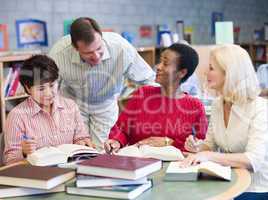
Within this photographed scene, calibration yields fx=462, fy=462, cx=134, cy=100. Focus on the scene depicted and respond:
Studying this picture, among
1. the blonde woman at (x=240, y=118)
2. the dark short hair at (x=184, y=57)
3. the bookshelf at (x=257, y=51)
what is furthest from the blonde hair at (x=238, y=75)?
the bookshelf at (x=257, y=51)

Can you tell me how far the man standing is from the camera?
9.82ft

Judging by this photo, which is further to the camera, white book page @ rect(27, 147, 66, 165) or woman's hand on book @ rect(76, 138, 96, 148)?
woman's hand on book @ rect(76, 138, 96, 148)

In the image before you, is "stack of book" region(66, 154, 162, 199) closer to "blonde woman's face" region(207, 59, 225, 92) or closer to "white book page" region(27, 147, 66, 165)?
"white book page" region(27, 147, 66, 165)

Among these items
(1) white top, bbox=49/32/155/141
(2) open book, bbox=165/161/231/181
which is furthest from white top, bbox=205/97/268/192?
(1) white top, bbox=49/32/155/141

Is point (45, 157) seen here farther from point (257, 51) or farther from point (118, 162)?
point (257, 51)


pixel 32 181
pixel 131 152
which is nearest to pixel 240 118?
pixel 131 152

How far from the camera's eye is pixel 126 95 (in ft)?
16.0

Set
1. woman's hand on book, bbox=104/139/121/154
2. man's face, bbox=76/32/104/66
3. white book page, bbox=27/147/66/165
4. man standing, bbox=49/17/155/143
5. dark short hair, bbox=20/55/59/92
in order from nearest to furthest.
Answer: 1. white book page, bbox=27/147/66/165
2. woman's hand on book, bbox=104/139/121/154
3. dark short hair, bbox=20/55/59/92
4. man's face, bbox=76/32/104/66
5. man standing, bbox=49/17/155/143

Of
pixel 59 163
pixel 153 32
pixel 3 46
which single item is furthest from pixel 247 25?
pixel 59 163

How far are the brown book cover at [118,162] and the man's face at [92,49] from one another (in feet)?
3.30

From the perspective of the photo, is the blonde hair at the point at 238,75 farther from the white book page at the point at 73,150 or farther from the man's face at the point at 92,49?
the man's face at the point at 92,49

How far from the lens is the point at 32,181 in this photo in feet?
5.39

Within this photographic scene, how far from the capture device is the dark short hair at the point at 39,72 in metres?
2.42

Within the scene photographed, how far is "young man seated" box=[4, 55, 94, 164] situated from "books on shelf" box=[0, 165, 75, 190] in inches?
20.4
